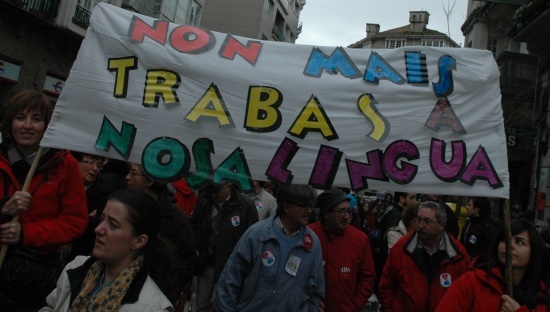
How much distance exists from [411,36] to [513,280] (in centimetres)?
6310

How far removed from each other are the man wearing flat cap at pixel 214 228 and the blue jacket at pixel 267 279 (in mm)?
1439

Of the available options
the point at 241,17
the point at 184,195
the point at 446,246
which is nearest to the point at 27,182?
the point at 184,195

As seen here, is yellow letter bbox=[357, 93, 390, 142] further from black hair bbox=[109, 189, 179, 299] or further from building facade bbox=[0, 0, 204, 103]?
building facade bbox=[0, 0, 204, 103]

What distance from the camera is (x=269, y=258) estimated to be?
130 inches

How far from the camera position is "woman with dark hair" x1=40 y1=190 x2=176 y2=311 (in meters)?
2.20

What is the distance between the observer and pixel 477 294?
9.29ft

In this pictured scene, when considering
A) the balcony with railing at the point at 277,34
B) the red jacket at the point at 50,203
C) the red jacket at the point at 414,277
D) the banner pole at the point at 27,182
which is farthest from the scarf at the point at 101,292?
the balcony with railing at the point at 277,34

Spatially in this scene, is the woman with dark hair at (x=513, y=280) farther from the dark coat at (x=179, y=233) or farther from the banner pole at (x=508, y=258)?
the dark coat at (x=179, y=233)

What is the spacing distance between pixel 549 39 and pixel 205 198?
13.8 meters

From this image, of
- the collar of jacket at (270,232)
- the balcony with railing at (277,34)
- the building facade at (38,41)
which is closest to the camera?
the collar of jacket at (270,232)

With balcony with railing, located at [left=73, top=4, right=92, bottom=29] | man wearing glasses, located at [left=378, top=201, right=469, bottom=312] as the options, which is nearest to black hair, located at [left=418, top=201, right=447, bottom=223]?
man wearing glasses, located at [left=378, top=201, right=469, bottom=312]

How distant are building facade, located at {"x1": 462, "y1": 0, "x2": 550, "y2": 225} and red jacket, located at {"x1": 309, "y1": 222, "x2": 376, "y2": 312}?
31.3 feet

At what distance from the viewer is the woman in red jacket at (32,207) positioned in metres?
2.59

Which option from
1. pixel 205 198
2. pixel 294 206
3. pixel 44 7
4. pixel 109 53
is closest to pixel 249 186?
pixel 294 206
